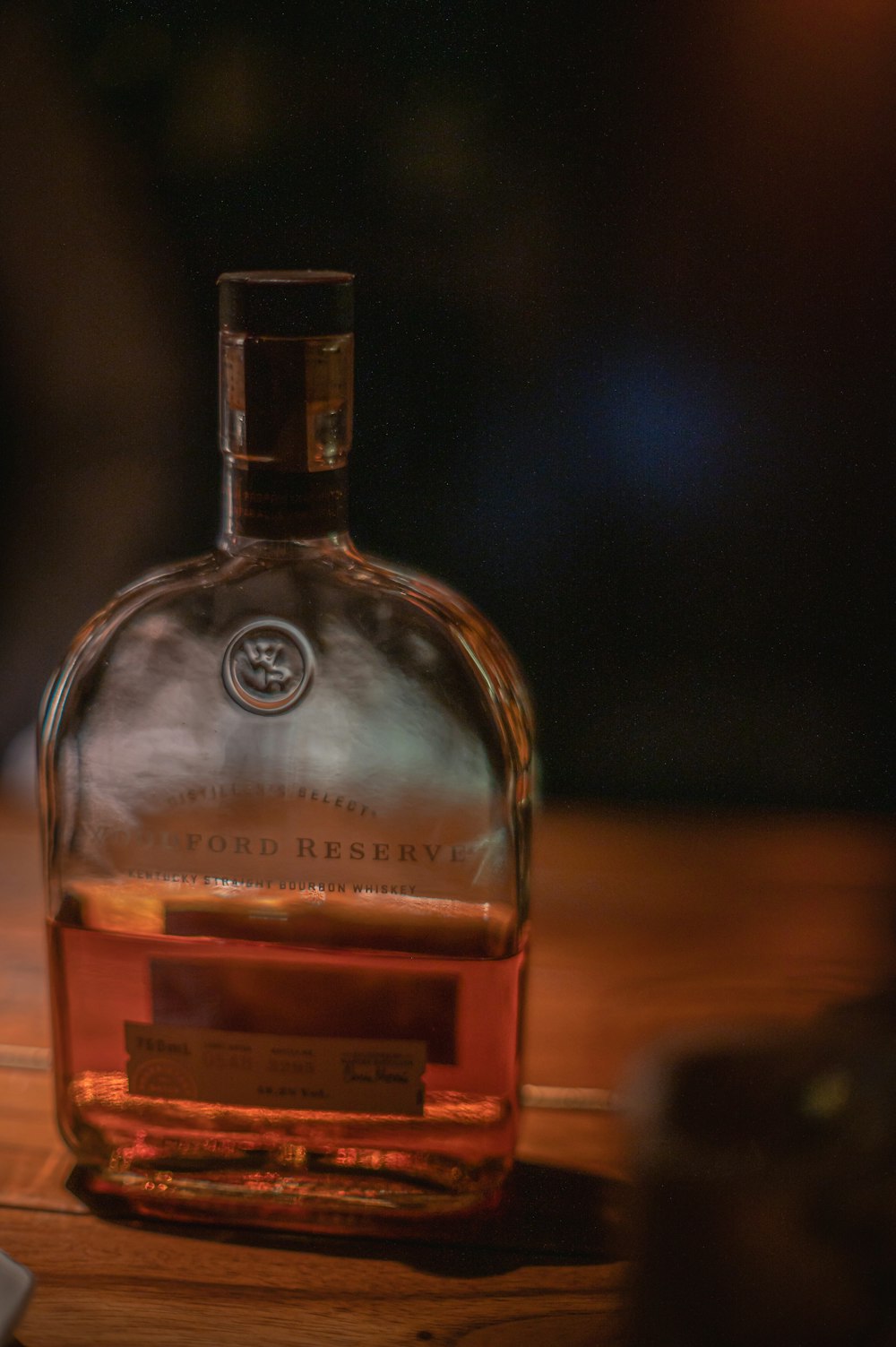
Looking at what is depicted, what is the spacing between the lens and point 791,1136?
41 cm

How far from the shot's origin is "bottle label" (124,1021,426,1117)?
17.9 inches

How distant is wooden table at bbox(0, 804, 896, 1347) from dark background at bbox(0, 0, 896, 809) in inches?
2.7

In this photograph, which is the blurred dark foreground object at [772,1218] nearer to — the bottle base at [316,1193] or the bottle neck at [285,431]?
the bottle base at [316,1193]

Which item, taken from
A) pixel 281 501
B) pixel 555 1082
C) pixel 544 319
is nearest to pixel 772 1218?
pixel 555 1082

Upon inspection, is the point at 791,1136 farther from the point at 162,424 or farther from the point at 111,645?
the point at 162,424

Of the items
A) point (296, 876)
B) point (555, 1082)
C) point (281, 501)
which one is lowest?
point (555, 1082)

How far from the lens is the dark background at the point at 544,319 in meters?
0.61

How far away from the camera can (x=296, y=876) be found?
45 cm

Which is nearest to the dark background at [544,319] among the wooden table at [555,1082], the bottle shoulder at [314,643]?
the wooden table at [555,1082]

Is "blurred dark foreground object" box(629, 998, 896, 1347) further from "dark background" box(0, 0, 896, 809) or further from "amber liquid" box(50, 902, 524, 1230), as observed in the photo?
"dark background" box(0, 0, 896, 809)

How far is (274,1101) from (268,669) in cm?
15

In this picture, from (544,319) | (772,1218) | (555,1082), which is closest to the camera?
(772,1218)

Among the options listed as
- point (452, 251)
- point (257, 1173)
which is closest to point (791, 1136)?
point (257, 1173)

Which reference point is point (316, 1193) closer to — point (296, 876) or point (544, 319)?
point (296, 876)
